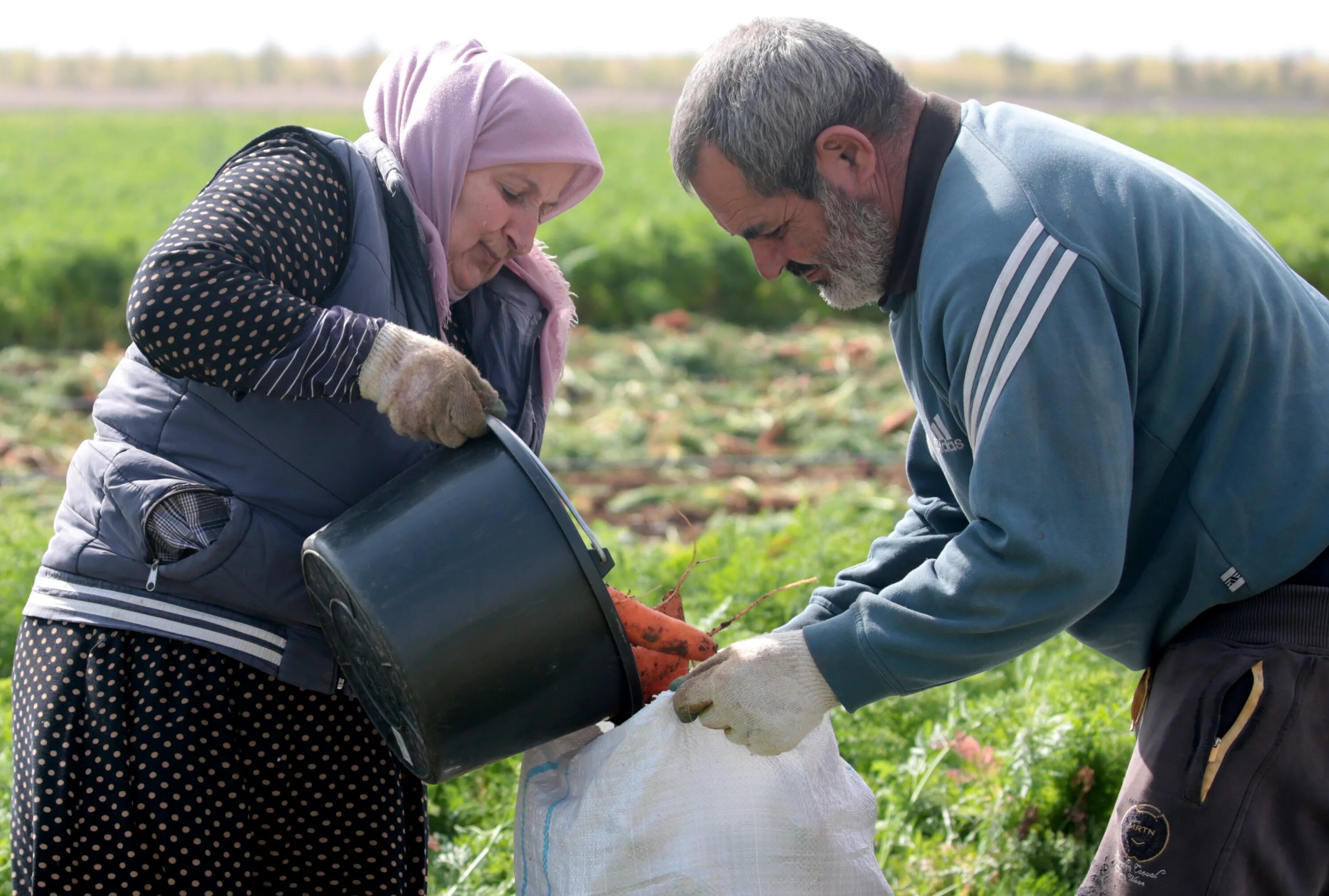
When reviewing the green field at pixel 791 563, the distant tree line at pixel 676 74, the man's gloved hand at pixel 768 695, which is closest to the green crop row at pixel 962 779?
the green field at pixel 791 563

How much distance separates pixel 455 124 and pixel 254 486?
27.6 inches

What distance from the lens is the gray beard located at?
6.26 ft

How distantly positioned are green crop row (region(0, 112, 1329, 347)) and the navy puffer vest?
845cm

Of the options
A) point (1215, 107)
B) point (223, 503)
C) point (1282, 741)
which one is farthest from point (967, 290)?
point (1215, 107)

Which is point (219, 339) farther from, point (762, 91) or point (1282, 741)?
point (1282, 741)

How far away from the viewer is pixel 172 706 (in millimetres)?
1943

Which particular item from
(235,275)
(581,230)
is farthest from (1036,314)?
(581,230)

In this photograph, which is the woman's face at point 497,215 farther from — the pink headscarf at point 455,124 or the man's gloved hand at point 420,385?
the man's gloved hand at point 420,385

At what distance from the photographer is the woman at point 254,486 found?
1.79m

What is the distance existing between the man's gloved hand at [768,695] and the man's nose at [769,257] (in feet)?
2.05

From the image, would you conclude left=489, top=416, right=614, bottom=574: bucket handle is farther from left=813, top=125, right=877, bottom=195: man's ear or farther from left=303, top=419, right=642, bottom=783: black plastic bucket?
left=813, top=125, right=877, bottom=195: man's ear

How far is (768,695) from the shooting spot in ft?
6.09

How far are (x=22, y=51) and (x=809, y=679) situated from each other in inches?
2902

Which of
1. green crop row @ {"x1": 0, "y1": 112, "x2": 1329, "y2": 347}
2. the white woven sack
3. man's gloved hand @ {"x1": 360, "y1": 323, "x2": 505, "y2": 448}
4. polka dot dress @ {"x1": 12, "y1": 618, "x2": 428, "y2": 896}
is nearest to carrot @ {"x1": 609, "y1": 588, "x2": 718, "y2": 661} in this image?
the white woven sack
